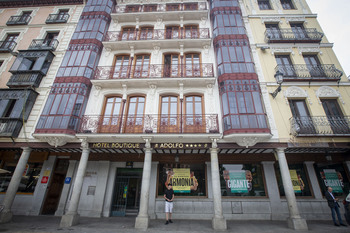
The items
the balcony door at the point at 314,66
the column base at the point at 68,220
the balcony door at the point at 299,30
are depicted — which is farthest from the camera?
the balcony door at the point at 299,30

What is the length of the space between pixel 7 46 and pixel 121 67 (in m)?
10.8

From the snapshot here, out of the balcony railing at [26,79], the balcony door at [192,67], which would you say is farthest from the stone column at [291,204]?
the balcony railing at [26,79]

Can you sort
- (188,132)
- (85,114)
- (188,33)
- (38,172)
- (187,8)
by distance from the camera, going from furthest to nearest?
(187,8) → (188,33) → (38,172) → (85,114) → (188,132)

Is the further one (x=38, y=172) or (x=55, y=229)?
(x=38, y=172)

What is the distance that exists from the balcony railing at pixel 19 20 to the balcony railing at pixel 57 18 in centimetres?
203

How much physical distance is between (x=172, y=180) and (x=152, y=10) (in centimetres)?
1429

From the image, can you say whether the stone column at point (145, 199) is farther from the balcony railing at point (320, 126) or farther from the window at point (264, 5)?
the window at point (264, 5)

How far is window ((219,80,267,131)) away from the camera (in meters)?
8.88

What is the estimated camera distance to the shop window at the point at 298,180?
395 inches

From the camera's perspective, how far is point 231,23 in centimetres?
1195

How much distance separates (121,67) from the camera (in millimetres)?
11773

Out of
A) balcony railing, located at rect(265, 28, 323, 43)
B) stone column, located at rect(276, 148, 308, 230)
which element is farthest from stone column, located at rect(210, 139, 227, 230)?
balcony railing, located at rect(265, 28, 323, 43)

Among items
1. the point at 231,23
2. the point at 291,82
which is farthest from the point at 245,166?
the point at 231,23

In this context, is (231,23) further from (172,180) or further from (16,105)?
(16,105)
